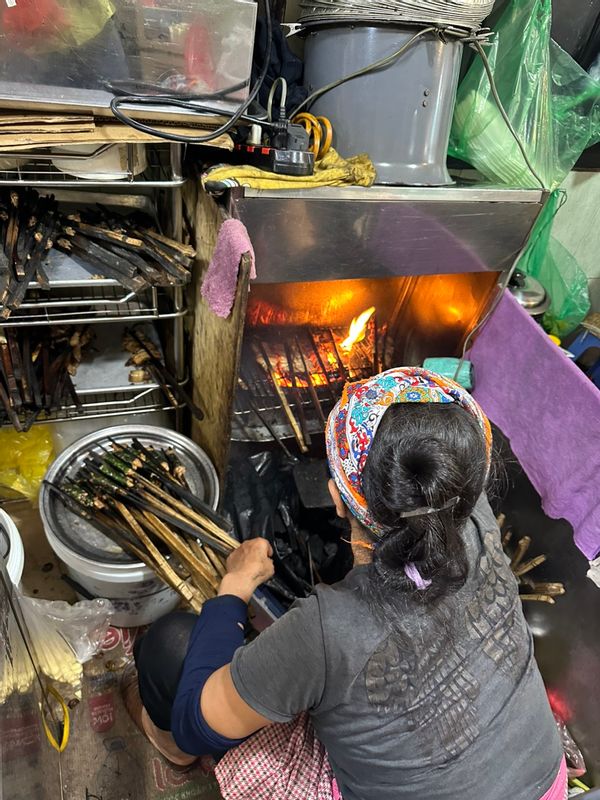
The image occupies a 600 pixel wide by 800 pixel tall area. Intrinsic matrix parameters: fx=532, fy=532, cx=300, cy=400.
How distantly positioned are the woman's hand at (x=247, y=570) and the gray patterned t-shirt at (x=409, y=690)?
31 centimetres

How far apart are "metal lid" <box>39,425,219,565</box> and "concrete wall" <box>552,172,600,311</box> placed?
1.88 m

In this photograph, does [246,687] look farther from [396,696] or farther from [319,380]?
[319,380]

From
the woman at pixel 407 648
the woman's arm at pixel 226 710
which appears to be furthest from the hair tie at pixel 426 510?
the woman's arm at pixel 226 710

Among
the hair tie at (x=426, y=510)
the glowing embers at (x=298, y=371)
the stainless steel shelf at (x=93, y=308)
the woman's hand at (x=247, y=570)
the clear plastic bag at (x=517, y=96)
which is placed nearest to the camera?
the hair tie at (x=426, y=510)

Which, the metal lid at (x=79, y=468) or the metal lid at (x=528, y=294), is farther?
the metal lid at (x=528, y=294)

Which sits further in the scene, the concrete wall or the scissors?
the concrete wall

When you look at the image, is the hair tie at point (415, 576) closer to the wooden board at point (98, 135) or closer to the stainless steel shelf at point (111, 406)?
the wooden board at point (98, 135)

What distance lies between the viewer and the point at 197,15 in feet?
→ 3.51

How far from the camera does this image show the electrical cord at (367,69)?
137 centimetres

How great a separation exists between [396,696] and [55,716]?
113cm

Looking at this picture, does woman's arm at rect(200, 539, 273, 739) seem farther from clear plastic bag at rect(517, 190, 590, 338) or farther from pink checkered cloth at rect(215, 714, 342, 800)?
clear plastic bag at rect(517, 190, 590, 338)

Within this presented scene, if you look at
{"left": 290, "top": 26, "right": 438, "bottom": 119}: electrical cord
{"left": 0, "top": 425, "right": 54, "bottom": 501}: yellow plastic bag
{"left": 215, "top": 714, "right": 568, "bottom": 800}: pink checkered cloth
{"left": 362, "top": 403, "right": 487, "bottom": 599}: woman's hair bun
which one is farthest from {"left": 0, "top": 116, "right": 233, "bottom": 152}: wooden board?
{"left": 215, "top": 714, "right": 568, "bottom": 800}: pink checkered cloth

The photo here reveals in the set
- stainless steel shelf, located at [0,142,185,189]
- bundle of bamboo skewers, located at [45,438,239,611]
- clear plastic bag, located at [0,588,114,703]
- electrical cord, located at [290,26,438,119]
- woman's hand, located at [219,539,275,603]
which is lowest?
clear plastic bag, located at [0,588,114,703]

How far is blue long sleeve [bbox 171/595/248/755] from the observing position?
1.09 metres
